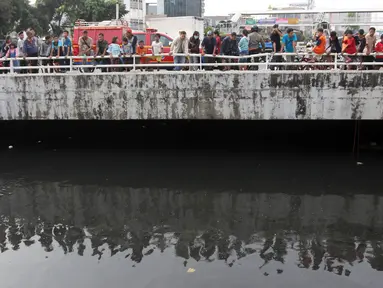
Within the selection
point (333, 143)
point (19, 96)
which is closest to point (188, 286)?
point (19, 96)

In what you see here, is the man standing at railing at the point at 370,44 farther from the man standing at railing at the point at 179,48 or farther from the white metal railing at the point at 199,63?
the man standing at railing at the point at 179,48

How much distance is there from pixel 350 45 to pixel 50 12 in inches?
1914

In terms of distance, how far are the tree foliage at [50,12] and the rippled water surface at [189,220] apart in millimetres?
35887

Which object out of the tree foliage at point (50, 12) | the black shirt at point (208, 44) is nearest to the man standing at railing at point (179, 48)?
the black shirt at point (208, 44)

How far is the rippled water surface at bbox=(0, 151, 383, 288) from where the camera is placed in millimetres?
6547

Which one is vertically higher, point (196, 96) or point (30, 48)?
point (30, 48)

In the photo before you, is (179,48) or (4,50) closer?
(179,48)

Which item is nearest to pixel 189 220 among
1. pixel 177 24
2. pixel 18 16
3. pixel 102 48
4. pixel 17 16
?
pixel 102 48

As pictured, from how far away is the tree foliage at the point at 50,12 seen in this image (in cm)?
4538

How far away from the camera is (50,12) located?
2110 inches

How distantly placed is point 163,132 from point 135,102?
3.71 m

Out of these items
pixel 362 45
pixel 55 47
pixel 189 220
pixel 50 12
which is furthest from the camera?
pixel 50 12

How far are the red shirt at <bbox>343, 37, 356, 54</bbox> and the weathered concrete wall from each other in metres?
1.06

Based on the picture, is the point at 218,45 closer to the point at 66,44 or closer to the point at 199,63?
the point at 199,63
